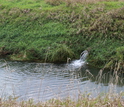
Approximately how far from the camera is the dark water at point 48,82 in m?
9.65

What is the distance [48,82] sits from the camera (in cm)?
1147

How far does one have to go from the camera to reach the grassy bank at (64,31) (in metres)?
15.8

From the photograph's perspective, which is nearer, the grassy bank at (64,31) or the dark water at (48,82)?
the dark water at (48,82)

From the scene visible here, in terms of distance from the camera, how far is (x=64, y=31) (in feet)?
60.2

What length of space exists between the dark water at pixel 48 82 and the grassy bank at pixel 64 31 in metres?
1.31

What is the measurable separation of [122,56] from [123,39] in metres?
2.70

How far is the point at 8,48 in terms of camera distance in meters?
17.7

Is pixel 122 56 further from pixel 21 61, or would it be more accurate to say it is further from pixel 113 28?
pixel 21 61

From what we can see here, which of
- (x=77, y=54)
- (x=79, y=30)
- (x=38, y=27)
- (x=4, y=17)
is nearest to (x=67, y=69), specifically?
(x=77, y=54)

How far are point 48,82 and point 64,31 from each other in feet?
25.0

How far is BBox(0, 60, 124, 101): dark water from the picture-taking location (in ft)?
31.7

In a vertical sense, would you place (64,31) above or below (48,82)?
above

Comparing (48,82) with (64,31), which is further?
(64,31)

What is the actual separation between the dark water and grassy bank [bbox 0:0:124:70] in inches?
51.6
